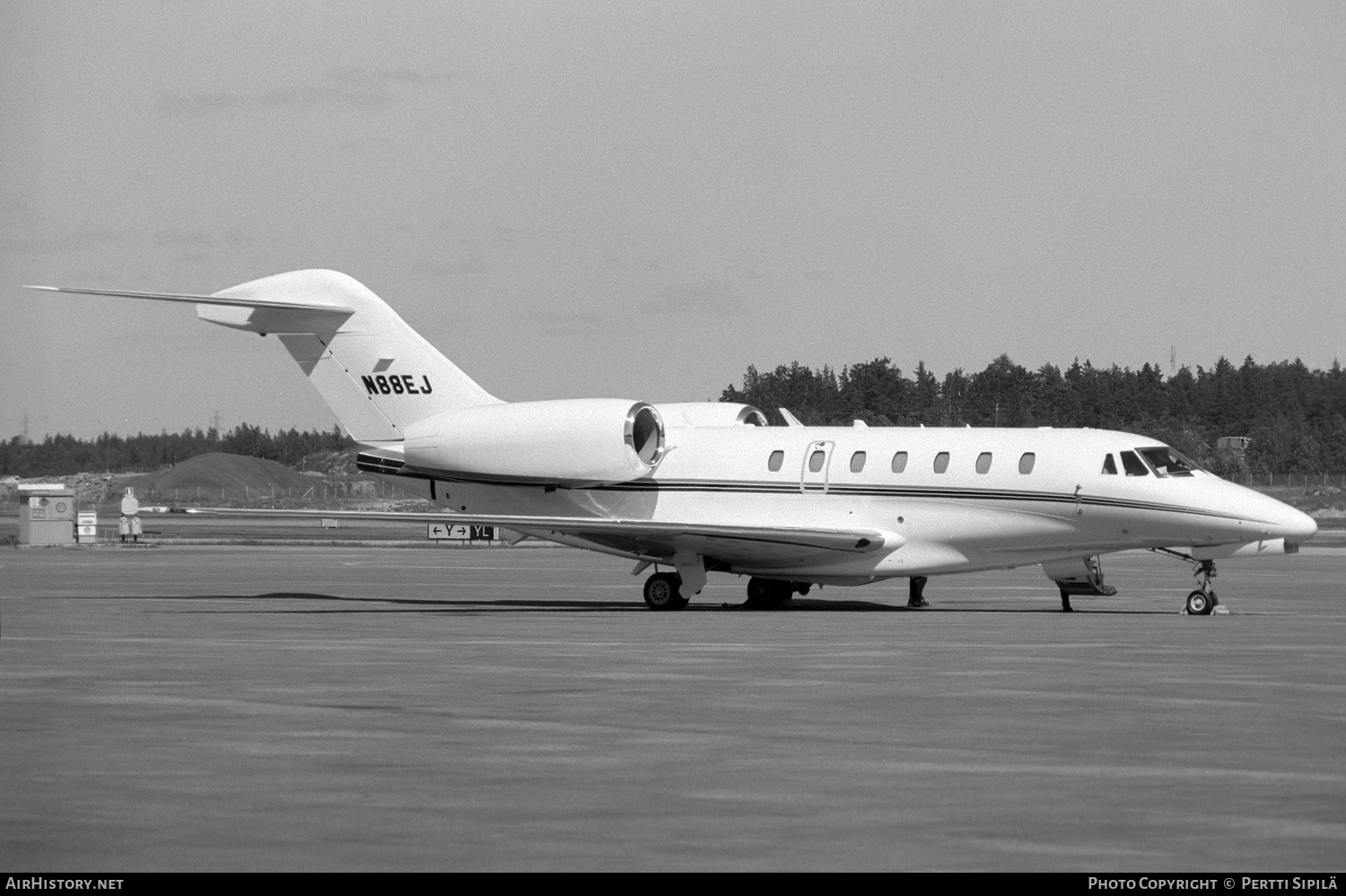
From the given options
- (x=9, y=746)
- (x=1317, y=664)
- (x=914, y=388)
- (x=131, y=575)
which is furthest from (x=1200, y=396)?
(x=9, y=746)

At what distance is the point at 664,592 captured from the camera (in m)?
29.3

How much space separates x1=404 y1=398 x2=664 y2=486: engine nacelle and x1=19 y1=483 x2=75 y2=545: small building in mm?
32268

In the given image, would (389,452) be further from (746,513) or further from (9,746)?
(9,746)

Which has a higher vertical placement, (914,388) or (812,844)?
(914,388)

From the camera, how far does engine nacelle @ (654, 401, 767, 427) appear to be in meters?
32.6

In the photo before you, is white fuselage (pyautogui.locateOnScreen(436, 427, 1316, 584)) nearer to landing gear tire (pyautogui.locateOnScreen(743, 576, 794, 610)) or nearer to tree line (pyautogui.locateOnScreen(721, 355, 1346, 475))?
landing gear tire (pyautogui.locateOnScreen(743, 576, 794, 610))

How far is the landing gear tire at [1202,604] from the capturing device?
25.9m

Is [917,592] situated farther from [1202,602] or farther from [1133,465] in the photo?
[1202,602]

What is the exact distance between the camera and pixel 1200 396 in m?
123

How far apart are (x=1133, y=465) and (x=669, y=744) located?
1682cm

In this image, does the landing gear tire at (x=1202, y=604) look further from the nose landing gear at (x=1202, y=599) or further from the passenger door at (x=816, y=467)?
the passenger door at (x=816, y=467)

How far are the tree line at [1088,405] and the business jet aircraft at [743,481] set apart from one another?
65.9 metres

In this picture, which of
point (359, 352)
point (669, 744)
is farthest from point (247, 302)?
point (669, 744)
